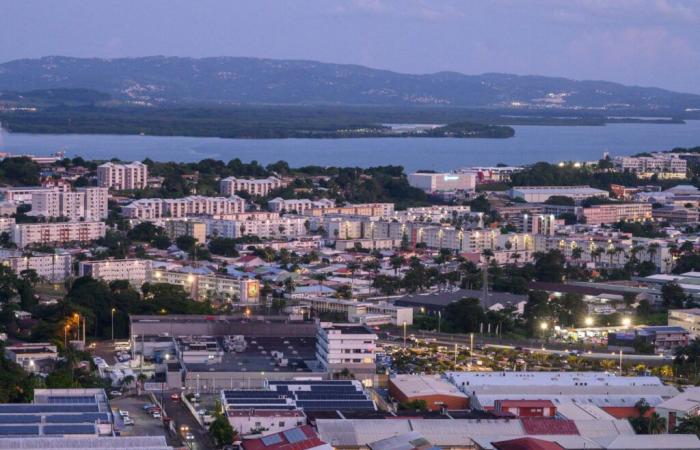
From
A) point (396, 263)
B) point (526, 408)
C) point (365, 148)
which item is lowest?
point (365, 148)

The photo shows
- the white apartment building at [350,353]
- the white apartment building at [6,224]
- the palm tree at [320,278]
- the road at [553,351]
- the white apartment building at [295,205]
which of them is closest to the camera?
the white apartment building at [350,353]

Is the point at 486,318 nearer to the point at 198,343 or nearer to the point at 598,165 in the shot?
the point at 198,343

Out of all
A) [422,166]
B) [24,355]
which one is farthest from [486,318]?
[422,166]

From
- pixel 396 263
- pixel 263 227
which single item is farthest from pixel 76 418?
pixel 263 227

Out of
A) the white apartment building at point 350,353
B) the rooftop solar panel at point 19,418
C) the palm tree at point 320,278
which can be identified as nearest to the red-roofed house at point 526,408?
the white apartment building at point 350,353

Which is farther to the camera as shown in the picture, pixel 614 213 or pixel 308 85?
pixel 308 85

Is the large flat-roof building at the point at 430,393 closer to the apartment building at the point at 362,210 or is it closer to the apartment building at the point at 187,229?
the apartment building at the point at 187,229

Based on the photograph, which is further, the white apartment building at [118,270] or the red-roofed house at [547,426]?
the white apartment building at [118,270]

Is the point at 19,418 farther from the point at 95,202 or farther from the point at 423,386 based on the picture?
the point at 95,202
